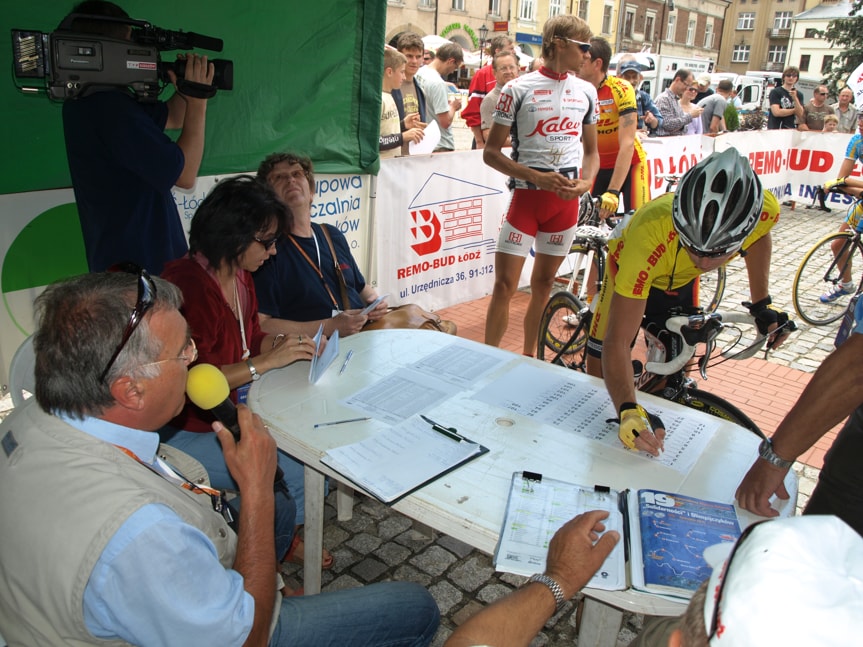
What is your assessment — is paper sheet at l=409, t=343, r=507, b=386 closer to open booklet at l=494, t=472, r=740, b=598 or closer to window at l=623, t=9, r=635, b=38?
open booklet at l=494, t=472, r=740, b=598

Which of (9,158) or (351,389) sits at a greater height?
(9,158)

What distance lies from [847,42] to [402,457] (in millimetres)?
39652

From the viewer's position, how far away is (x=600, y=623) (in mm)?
1619

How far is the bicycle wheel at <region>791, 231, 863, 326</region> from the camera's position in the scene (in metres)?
6.20

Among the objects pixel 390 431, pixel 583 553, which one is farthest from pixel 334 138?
pixel 583 553

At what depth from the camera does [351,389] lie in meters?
2.38

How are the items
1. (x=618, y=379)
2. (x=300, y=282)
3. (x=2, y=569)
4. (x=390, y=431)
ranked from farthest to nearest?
(x=300, y=282), (x=618, y=379), (x=390, y=431), (x=2, y=569)

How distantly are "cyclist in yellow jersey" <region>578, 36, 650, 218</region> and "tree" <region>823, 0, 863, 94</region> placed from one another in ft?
96.9

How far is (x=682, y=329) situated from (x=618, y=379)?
55 cm

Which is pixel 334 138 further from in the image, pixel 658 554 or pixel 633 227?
pixel 658 554

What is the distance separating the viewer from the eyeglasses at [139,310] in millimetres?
1368

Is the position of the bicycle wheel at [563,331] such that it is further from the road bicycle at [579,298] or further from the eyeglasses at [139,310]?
the eyeglasses at [139,310]

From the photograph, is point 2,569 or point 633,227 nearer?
point 2,569

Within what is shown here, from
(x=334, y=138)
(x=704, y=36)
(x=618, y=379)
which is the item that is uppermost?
(x=704, y=36)
